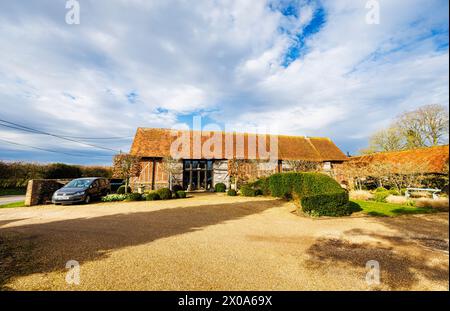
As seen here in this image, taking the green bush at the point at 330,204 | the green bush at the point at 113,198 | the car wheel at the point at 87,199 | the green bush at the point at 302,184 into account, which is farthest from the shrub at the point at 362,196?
the car wheel at the point at 87,199

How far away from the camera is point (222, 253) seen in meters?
4.99

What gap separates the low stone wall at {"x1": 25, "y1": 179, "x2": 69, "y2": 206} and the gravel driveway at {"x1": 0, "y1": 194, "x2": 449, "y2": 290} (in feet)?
16.8

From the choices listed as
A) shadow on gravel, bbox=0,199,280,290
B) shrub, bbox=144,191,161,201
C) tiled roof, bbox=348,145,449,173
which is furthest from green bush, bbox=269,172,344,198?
shrub, bbox=144,191,161,201

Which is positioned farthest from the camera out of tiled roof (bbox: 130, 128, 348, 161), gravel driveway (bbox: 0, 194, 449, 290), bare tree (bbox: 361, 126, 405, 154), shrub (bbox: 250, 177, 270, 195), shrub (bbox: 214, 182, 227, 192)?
bare tree (bbox: 361, 126, 405, 154)

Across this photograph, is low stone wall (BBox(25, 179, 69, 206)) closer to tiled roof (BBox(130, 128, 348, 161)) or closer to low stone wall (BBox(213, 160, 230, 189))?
tiled roof (BBox(130, 128, 348, 161))

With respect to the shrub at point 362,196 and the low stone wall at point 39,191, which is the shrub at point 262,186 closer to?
the shrub at point 362,196

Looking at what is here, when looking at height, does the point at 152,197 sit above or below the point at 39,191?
below

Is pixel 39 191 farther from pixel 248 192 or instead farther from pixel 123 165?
pixel 248 192

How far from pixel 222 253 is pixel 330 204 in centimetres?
635

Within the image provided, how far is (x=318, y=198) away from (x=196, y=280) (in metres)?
7.32

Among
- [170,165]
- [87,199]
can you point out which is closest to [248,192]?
[170,165]

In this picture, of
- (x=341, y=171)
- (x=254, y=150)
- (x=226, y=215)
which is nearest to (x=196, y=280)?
(x=226, y=215)

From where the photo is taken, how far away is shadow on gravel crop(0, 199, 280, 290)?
4441 millimetres

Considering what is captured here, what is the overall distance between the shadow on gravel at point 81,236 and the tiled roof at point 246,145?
12546 millimetres
